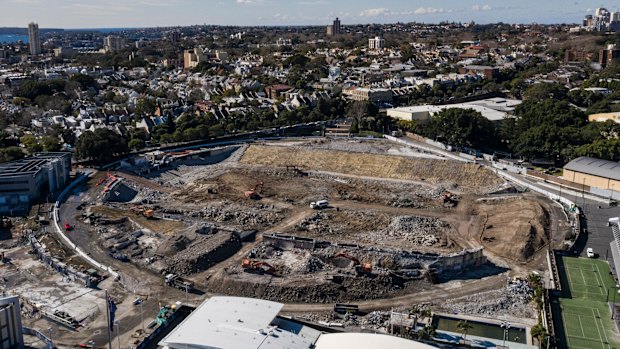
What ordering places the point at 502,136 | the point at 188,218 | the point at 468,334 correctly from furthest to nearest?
the point at 502,136
the point at 188,218
the point at 468,334

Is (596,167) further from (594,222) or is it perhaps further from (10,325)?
(10,325)

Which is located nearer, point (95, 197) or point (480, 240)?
point (480, 240)

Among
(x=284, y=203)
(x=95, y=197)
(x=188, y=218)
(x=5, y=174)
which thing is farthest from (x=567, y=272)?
(x=5, y=174)

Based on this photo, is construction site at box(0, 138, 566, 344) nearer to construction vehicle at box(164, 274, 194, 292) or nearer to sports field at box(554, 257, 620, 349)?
construction vehicle at box(164, 274, 194, 292)

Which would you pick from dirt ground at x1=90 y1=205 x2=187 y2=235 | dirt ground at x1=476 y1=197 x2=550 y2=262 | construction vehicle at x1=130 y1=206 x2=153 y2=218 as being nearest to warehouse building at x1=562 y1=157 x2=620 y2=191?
dirt ground at x1=476 y1=197 x2=550 y2=262

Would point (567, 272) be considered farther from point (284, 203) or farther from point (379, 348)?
point (284, 203)

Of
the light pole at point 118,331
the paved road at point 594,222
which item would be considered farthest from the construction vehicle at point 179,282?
the paved road at point 594,222
